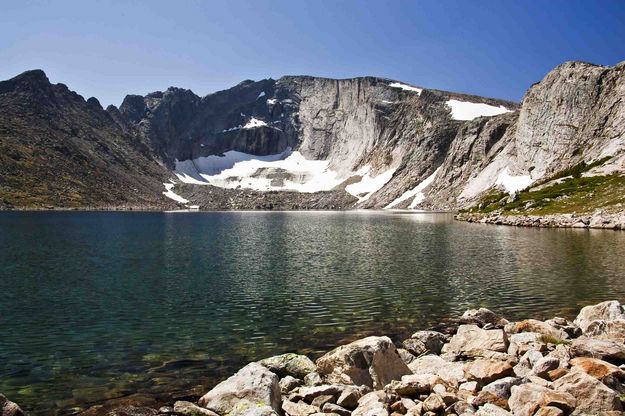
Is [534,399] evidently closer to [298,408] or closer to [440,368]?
[440,368]

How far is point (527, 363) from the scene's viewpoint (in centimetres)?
1816

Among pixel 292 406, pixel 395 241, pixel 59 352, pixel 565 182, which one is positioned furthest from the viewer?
pixel 565 182

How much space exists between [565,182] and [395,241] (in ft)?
273

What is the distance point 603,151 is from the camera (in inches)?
5655

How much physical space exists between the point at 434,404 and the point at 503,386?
2661 mm

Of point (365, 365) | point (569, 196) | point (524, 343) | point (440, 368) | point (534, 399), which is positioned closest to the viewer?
point (534, 399)

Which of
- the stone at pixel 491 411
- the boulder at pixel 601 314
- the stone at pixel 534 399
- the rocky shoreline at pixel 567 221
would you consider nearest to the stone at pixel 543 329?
the boulder at pixel 601 314

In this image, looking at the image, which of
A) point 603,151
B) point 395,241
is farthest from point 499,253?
point 603,151

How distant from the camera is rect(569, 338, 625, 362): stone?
17.7 m

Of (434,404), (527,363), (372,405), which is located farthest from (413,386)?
(527,363)

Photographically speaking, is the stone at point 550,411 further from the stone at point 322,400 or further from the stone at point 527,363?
the stone at point 322,400

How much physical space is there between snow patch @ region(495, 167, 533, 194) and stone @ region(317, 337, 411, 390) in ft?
553

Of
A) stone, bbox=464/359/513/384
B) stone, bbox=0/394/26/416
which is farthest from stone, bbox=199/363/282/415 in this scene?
stone, bbox=464/359/513/384

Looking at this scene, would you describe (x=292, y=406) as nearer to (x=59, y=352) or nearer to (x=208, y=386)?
(x=208, y=386)
